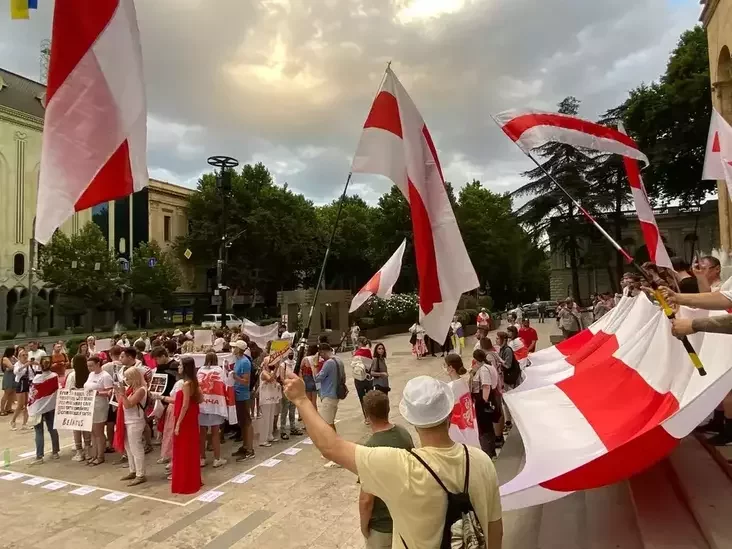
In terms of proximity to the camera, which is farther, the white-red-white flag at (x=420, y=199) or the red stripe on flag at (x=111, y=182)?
the white-red-white flag at (x=420, y=199)

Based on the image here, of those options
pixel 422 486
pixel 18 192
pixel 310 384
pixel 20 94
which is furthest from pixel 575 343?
pixel 20 94

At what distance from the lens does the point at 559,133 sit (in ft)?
20.9

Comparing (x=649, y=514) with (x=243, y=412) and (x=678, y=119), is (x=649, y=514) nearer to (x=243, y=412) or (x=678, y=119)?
(x=243, y=412)

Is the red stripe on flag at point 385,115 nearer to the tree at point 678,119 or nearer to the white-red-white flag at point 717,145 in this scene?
the white-red-white flag at point 717,145

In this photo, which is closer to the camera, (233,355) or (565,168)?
(233,355)

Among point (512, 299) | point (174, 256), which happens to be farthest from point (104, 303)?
point (512, 299)

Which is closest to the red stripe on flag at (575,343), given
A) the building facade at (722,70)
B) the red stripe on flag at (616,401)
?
the red stripe on flag at (616,401)

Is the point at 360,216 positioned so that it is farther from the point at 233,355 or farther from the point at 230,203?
the point at 233,355

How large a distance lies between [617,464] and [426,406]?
2087 mm

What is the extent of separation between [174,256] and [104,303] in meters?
12.5

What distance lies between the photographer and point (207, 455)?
8.78m

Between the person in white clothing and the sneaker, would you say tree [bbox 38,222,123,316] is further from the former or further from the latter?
the sneaker

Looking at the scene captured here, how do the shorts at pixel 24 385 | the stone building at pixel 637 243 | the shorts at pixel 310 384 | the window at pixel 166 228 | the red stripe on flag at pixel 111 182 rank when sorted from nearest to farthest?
the red stripe on flag at pixel 111 182 → the shorts at pixel 310 384 → the shorts at pixel 24 385 → the stone building at pixel 637 243 → the window at pixel 166 228

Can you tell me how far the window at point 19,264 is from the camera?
40219 mm
